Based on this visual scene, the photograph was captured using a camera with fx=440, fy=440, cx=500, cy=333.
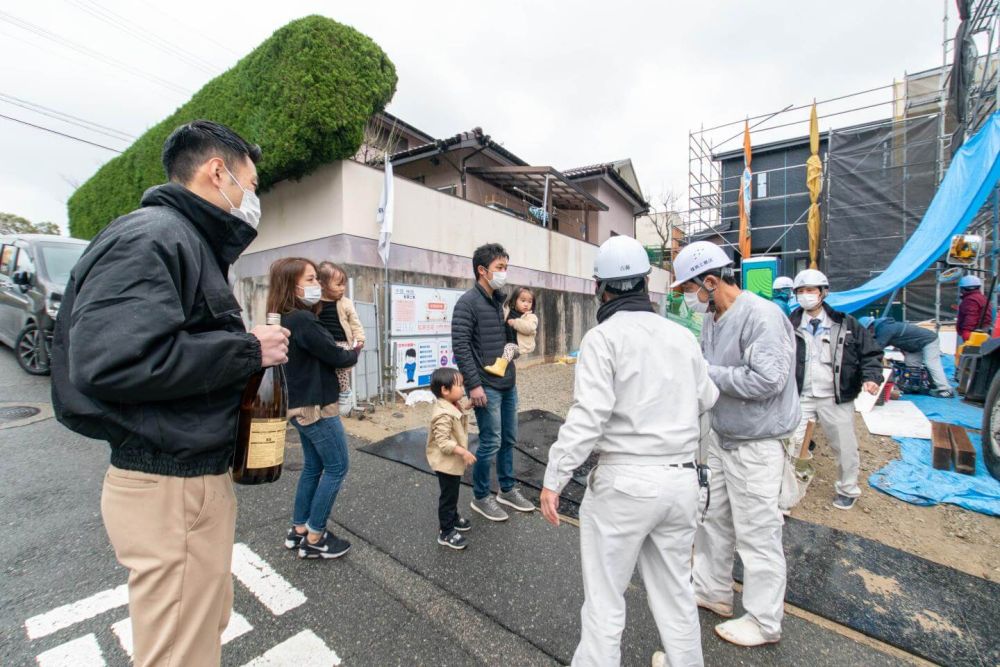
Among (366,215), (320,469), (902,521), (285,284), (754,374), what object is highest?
(366,215)

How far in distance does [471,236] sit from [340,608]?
823cm

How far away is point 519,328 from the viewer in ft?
13.0

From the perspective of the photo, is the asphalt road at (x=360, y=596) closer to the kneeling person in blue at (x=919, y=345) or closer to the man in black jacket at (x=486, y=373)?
the man in black jacket at (x=486, y=373)

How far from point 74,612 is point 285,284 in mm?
1972

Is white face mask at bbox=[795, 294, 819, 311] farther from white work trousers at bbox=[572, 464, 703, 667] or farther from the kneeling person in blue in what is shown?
the kneeling person in blue

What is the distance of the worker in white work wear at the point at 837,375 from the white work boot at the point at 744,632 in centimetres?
206

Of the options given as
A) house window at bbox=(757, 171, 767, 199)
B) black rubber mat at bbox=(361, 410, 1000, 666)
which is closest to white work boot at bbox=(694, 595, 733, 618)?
black rubber mat at bbox=(361, 410, 1000, 666)

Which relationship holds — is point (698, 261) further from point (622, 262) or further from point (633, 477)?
point (633, 477)

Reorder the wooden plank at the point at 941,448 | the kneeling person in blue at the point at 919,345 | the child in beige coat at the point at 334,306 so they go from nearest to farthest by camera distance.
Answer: the child in beige coat at the point at 334,306
the wooden plank at the point at 941,448
the kneeling person in blue at the point at 919,345

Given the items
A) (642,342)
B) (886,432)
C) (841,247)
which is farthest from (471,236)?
(841,247)

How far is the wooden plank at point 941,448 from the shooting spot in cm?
441

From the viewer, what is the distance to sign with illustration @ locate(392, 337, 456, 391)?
7.41 m

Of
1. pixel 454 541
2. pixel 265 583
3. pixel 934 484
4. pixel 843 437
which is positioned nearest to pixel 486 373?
pixel 454 541

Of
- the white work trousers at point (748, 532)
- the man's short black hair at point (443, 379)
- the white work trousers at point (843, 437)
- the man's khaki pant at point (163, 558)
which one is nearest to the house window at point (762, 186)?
the white work trousers at point (843, 437)
